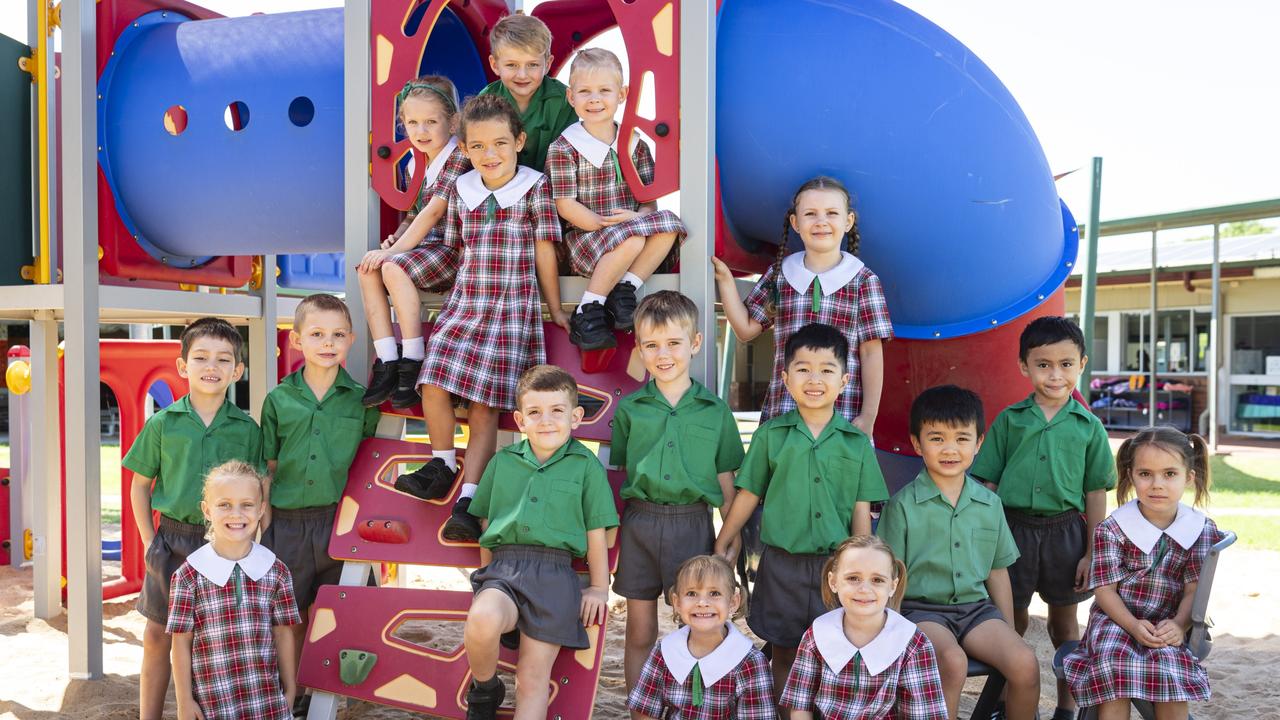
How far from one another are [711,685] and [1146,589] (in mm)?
1467

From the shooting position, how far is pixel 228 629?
3398 mm

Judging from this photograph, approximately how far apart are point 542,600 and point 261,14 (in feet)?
10.7

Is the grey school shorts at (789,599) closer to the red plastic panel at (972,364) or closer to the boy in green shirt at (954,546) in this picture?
the boy in green shirt at (954,546)

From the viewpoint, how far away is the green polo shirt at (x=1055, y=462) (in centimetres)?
370

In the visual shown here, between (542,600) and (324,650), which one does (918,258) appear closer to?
(542,600)

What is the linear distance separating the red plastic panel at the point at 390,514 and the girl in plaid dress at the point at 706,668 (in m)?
0.46

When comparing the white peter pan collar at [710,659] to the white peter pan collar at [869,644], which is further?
the white peter pan collar at [710,659]

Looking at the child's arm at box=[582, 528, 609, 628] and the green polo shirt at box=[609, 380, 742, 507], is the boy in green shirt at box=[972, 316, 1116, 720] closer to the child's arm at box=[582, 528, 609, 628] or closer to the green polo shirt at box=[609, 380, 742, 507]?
the green polo shirt at box=[609, 380, 742, 507]

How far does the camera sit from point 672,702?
3117mm

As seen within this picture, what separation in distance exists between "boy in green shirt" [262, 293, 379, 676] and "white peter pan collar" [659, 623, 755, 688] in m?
1.47

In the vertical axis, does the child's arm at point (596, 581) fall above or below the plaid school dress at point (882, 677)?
above

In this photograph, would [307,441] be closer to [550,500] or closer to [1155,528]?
[550,500]

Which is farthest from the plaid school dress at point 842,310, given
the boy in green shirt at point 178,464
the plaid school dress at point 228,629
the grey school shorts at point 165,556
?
the grey school shorts at point 165,556

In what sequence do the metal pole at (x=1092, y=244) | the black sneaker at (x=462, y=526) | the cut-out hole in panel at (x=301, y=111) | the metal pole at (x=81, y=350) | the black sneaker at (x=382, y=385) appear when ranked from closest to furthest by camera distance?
the black sneaker at (x=462, y=526), the black sneaker at (x=382, y=385), the metal pole at (x=81, y=350), the cut-out hole in panel at (x=301, y=111), the metal pole at (x=1092, y=244)
